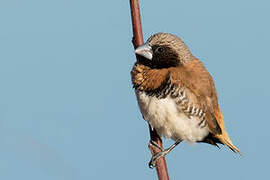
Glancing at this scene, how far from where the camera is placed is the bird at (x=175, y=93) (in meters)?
3.42

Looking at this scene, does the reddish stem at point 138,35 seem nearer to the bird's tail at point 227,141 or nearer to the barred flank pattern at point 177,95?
the barred flank pattern at point 177,95

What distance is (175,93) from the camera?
3402 mm

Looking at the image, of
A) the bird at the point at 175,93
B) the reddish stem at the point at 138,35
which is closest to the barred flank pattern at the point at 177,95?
the bird at the point at 175,93

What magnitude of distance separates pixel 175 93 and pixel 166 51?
18.4 inches

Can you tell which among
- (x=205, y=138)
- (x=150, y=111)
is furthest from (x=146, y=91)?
(x=205, y=138)

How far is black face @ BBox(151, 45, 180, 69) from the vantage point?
3623 millimetres

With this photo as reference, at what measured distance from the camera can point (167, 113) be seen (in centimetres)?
341

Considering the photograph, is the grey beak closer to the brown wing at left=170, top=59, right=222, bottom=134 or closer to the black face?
the black face

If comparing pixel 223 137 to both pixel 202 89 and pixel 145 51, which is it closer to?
pixel 202 89

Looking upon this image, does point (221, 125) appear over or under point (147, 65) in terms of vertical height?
under

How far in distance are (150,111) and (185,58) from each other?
2.09ft

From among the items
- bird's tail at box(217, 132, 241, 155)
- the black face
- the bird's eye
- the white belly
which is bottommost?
bird's tail at box(217, 132, 241, 155)

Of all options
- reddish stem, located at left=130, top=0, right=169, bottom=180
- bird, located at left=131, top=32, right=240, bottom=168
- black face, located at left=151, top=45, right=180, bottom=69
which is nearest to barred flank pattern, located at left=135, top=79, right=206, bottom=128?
bird, located at left=131, top=32, right=240, bottom=168

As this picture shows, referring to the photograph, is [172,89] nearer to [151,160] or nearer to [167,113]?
[167,113]
